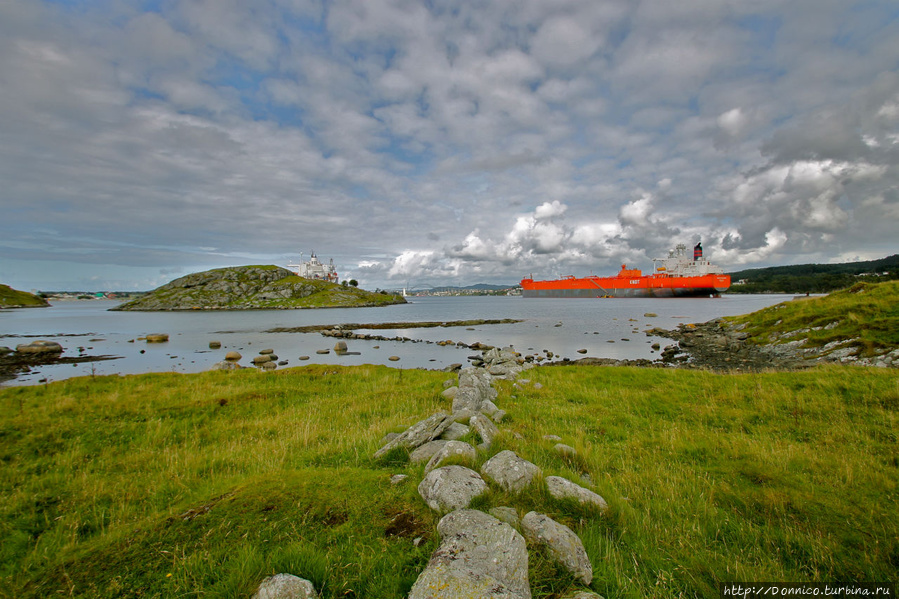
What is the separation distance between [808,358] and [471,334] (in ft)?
133

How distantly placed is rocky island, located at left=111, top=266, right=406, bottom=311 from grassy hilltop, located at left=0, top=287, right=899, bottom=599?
470 ft

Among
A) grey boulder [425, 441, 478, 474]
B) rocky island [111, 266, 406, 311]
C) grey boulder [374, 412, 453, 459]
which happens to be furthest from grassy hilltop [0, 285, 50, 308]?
grey boulder [425, 441, 478, 474]

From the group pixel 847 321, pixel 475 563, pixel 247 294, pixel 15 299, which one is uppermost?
pixel 15 299

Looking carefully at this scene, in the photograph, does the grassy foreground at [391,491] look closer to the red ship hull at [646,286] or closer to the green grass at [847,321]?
the green grass at [847,321]

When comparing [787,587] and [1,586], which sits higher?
[1,586]

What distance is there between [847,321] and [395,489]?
130ft

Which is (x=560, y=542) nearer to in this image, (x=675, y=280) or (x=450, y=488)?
(x=450, y=488)

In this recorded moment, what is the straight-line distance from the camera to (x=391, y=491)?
5785 millimetres

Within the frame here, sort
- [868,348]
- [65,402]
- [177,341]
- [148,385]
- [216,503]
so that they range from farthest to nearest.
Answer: [177,341]
[868,348]
[148,385]
[65,402]
[216,503]

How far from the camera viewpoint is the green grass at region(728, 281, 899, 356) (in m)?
24.0

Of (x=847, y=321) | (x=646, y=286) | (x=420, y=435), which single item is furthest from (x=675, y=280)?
(x=420, y=435)

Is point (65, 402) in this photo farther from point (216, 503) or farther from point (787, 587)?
point (787, 587)

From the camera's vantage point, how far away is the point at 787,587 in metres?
4.20

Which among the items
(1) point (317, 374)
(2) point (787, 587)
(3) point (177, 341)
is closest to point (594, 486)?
(2) point (787, 587)
